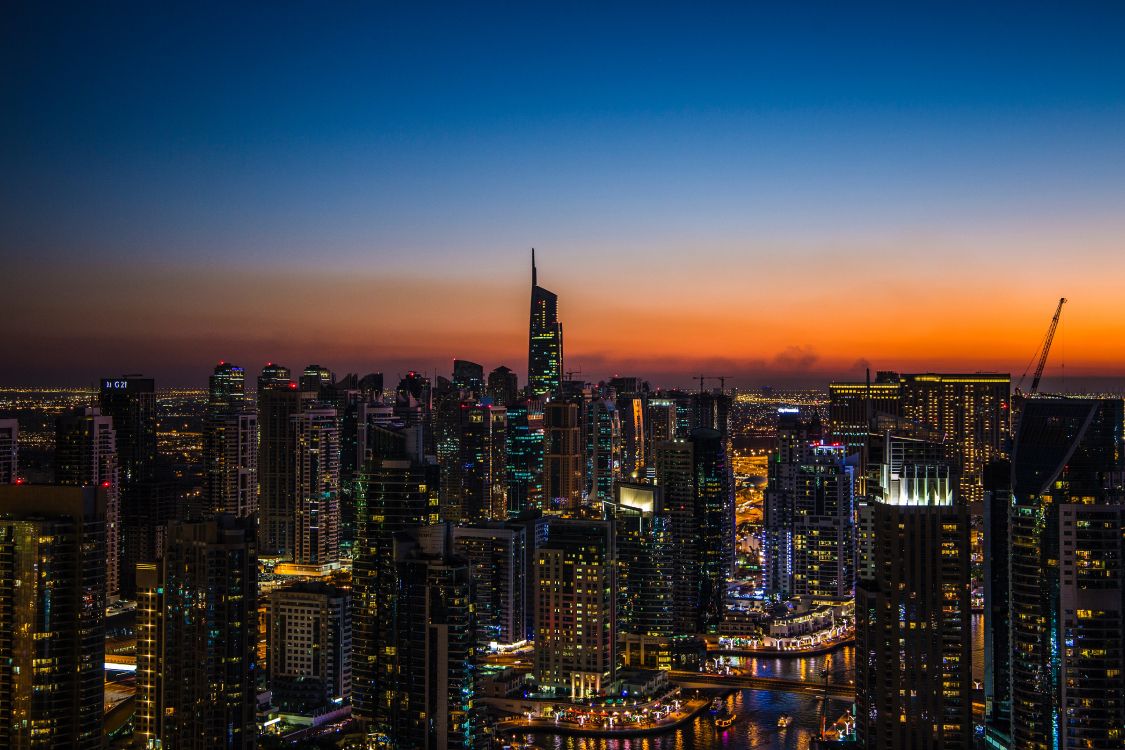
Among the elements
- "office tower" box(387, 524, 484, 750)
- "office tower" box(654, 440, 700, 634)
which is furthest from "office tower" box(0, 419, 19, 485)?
"office tower" box(654, 440, 700, 634)

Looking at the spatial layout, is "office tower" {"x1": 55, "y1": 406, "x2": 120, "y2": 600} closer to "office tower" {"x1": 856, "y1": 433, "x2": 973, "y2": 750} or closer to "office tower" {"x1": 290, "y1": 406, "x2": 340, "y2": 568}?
"office tower" {"x1": 290, "y1": 406, "x2": 340, "y2": 568}

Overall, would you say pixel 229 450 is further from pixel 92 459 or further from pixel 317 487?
pixel 92 459

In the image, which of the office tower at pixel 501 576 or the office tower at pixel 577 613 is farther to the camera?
the office tower at pixel 501 576

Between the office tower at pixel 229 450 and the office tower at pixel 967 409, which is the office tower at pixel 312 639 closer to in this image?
the office tower at pixel 229 450

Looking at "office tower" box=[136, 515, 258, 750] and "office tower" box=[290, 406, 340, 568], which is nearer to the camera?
"office tower" box=[136, 515, 258, 750]

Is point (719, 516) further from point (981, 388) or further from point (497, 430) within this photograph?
point (981, 388)

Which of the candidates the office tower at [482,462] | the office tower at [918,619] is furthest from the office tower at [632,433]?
the office tower at [918,619]
